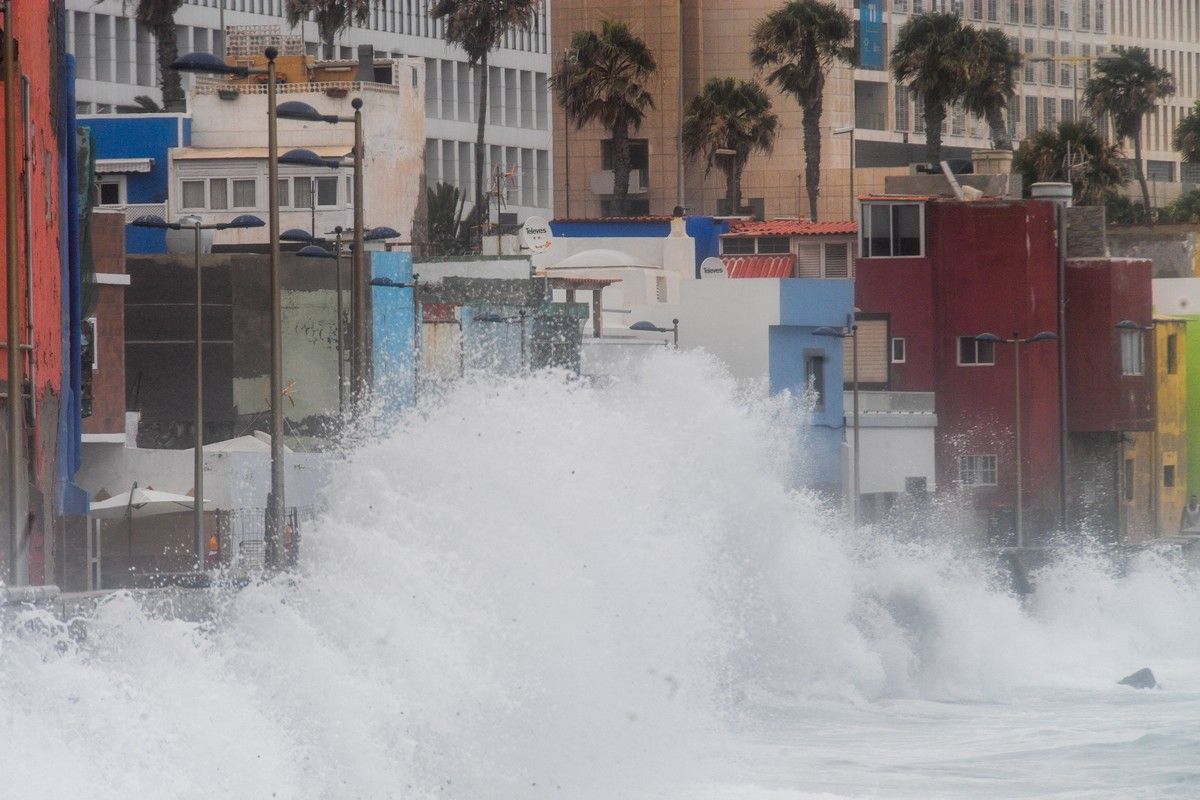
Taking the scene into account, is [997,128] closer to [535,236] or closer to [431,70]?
[431,70]

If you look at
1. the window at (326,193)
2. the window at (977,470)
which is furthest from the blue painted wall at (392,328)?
the window at (977,470)

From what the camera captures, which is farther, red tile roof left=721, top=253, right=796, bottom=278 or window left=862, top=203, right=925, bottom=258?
red tile roof left=721, top=253, right=796, bottom=278

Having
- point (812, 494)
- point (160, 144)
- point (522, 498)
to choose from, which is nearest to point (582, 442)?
point (522, 498)

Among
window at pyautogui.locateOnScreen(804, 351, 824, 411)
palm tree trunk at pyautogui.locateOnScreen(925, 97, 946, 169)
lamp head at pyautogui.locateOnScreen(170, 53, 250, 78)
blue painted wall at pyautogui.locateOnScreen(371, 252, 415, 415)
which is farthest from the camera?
palm tree trunk at pyautogui.locateOnScreen(925, 97, 946, 169)

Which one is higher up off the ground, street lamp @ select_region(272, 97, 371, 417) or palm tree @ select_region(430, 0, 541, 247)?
palm tree @ select_region(430, 0, 541, 247)

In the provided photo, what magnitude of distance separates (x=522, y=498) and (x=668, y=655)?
256cm

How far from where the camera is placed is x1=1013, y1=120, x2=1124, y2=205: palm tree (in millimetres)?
76875

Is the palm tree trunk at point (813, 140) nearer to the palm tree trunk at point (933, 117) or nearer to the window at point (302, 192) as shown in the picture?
the palm tree trunk at point (933, 117)

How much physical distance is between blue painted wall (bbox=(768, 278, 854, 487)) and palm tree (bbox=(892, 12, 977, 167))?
18859 mm

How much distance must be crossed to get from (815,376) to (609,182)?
42.2 meters

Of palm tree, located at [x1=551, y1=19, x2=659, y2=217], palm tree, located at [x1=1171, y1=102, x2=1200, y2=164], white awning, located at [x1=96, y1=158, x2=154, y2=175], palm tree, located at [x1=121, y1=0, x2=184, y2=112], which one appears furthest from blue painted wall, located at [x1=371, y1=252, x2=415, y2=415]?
palm tree, located at [x1=1171, y1=102, x2=1200, y2=164]

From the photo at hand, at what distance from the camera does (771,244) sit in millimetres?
61719

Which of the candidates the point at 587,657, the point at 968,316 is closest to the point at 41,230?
the point at 587,657

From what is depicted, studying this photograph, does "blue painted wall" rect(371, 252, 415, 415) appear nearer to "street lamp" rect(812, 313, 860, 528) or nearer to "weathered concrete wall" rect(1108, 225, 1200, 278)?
"street lamp" rect(812, 313, 860, 528)
